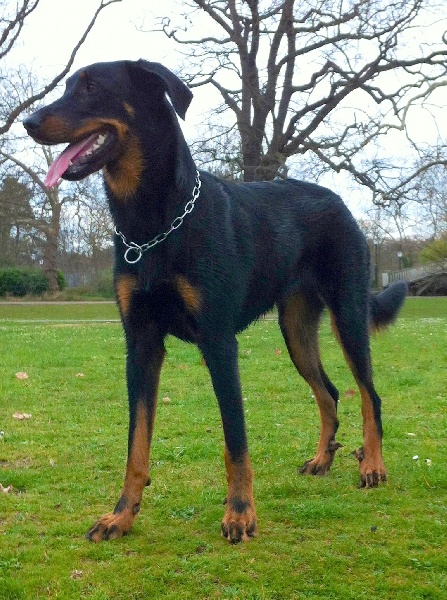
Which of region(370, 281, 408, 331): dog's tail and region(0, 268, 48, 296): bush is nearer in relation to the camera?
region(370, 281, 408, 331): dog's tail

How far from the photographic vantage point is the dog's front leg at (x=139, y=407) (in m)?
3.58

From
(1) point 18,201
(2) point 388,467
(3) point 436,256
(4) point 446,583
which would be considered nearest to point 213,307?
(4) point 446,583

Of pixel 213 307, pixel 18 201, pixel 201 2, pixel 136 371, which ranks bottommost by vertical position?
pixel 136 371

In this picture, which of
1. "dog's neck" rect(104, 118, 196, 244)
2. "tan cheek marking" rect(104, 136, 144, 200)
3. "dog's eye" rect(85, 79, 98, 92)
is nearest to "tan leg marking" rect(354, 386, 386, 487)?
"dog's neck" rect(104, 118, 196, 244)

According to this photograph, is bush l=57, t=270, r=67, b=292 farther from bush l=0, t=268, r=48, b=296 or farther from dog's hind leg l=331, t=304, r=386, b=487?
dog's hind leg l=331, t=304, r=386, b=487

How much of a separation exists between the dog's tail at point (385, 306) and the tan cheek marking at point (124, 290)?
2.06m

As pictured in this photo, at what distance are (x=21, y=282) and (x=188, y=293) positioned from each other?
40678mm

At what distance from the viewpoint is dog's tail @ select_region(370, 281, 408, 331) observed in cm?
Result: 509

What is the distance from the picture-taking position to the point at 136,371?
3.74m

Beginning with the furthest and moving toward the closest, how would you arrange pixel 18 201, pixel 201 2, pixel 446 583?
pixel 18 201 < pixel 201 2 < pixel 446 583

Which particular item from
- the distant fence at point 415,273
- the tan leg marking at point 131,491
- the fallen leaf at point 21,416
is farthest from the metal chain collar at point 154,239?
the distant fence at point 415,273

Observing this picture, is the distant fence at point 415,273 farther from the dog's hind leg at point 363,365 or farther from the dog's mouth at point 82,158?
the dog's mouth at point 82,158

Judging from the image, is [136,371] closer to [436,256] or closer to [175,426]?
[175,426]

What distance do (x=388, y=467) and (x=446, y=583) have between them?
1.81m
